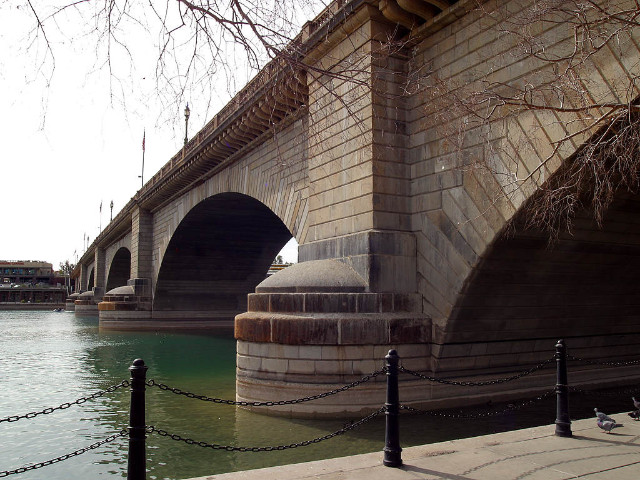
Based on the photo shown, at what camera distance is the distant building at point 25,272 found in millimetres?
140250

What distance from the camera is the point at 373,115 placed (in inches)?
440

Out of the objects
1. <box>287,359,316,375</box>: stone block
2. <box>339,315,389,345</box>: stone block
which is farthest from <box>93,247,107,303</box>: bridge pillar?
<box>339,315,389,345</box>: stone block

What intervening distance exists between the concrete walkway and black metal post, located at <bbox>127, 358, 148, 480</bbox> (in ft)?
2.06

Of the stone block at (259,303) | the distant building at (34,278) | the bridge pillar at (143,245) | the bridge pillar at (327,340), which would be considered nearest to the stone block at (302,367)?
the bridge pillar at (327,340)

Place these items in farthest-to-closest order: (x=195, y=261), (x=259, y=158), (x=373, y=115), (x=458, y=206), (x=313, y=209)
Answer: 1. (x=195, y=261)
2. (x=259, y=158)
3. (x=313, y=209)
4. (x=373, y=115)
5. (x=458, y=206)

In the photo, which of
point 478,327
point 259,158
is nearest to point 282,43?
point 478,327

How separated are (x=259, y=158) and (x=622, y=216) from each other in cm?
1174

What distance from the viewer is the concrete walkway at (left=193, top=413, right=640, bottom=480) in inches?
201

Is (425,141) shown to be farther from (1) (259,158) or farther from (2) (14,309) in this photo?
(2) (14,309)

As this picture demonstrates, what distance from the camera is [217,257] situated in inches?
1448

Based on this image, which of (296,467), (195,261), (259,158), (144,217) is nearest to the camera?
(296,467)

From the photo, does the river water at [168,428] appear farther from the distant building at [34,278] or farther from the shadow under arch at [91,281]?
the distant building at [34,278]

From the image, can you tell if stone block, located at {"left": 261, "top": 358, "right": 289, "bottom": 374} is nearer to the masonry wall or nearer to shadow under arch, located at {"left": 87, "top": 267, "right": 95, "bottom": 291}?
the masonry wall

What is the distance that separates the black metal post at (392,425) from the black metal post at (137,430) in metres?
2.15
